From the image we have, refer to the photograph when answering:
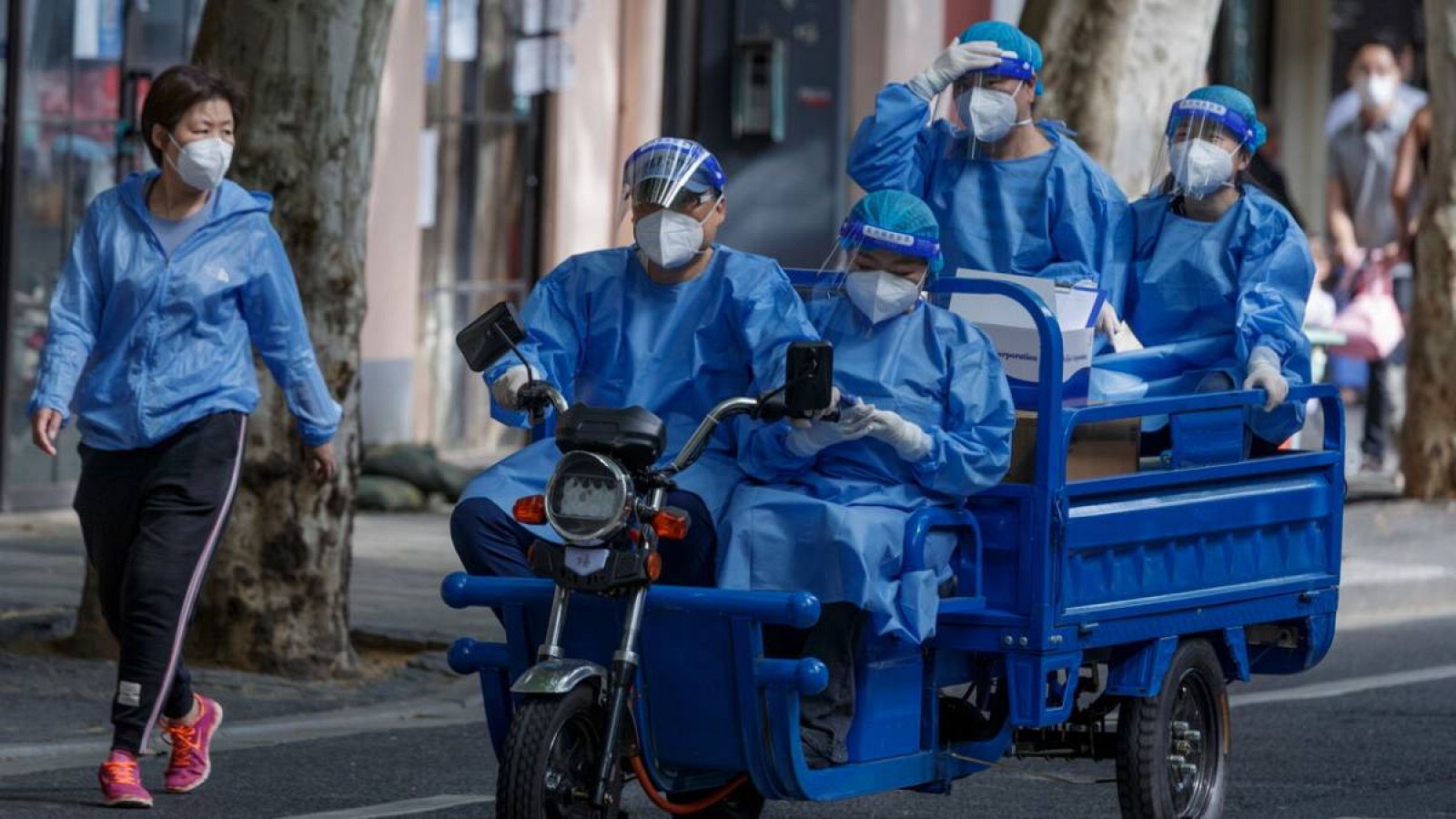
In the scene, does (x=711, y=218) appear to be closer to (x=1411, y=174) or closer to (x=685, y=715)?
(x=685, y=715)

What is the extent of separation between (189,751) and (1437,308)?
9201 mm

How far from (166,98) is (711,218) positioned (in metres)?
1.69

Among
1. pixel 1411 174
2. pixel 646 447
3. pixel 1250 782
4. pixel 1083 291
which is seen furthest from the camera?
pixel 1411 174

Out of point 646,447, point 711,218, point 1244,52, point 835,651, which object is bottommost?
point 835,651

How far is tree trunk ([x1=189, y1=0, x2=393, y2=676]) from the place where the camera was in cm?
930

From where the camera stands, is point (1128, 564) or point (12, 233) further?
point (12, 233)

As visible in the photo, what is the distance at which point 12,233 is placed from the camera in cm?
1292

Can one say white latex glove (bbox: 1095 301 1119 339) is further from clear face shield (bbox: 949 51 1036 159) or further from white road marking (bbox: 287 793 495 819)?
white road marking (bbox: 287 793 495 819)

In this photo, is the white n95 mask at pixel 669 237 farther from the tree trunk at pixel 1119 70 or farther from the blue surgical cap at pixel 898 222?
the tree trunk at pixel 1119 70

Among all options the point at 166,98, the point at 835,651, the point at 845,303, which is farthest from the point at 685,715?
the point at 166,98

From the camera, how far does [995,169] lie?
8.01m

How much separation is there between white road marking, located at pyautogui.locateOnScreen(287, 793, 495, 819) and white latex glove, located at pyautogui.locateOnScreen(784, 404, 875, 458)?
64.2 inches

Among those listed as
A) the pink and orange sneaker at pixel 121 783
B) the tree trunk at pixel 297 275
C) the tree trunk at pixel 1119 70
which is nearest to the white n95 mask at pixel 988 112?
the tree trunk at pixel 297 275

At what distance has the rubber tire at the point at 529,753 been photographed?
5.82 m
